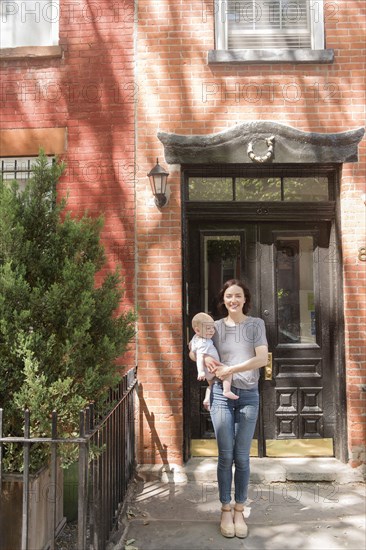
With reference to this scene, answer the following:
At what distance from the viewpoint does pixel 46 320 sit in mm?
3318

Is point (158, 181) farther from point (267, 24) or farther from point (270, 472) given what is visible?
point (270, 472)

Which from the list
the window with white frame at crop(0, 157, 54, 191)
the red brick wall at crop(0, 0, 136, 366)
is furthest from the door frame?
the window with white frame at crop(0, 157, 54, 191)

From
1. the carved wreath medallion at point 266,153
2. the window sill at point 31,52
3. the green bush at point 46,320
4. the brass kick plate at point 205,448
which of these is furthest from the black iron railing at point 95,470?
the window sill at point 31,52

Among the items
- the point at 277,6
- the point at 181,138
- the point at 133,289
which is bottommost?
the point at 133,289

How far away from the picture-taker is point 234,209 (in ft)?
17.9

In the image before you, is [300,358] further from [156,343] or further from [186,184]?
[186,184]

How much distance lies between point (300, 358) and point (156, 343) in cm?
168

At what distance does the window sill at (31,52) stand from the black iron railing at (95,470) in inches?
153

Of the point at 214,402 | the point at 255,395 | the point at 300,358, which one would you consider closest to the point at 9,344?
the point at 214,402

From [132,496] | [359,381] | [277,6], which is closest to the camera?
[132,496]

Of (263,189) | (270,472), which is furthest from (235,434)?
(263,189)

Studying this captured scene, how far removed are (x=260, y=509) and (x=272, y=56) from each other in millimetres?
4798

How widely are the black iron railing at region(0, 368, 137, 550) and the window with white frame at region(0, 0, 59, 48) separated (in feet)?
14.2

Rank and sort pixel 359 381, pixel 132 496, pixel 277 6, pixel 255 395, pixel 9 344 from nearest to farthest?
pixel 9 344
pixel 255 395
pixel 132 496
pixel 359 381
pixel 277 6
